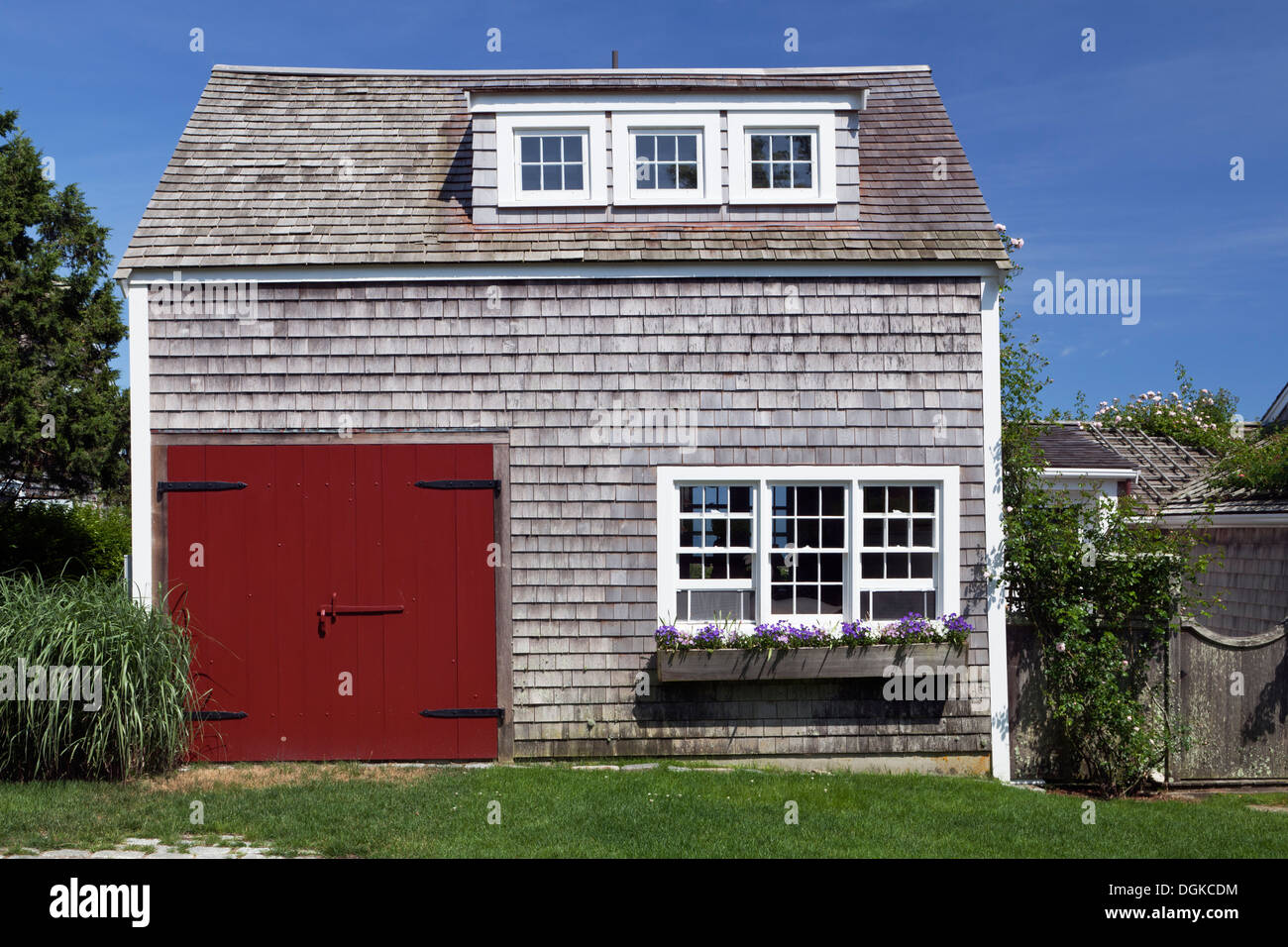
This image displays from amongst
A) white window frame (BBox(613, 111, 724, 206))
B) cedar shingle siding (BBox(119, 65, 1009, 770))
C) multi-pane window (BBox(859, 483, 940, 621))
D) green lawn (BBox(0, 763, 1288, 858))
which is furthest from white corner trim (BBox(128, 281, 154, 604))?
multi-pane window (BBox(859, 483, 940, 621))

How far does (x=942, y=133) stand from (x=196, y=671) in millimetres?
8006

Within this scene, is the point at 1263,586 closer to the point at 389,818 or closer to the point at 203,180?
the point at 389,818

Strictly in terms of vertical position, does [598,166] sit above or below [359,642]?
above

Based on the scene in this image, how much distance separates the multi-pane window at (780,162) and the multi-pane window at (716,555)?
272 centimetres

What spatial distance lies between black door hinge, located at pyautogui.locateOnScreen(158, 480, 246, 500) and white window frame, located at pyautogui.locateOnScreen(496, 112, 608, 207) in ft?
10.5

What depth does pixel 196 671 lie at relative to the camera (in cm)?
778

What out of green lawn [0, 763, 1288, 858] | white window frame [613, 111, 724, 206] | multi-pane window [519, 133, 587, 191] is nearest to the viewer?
green lawn [0, 763, 1288, 858]

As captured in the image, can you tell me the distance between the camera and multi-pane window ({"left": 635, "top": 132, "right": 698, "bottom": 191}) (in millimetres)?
8438

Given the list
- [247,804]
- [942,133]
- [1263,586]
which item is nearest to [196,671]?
[247,804]

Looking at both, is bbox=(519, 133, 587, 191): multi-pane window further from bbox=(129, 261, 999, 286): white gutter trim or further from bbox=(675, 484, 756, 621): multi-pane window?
bbox=(675, 484, 756, 621): multi-pane window

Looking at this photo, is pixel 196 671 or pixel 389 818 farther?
pixel 196 671
